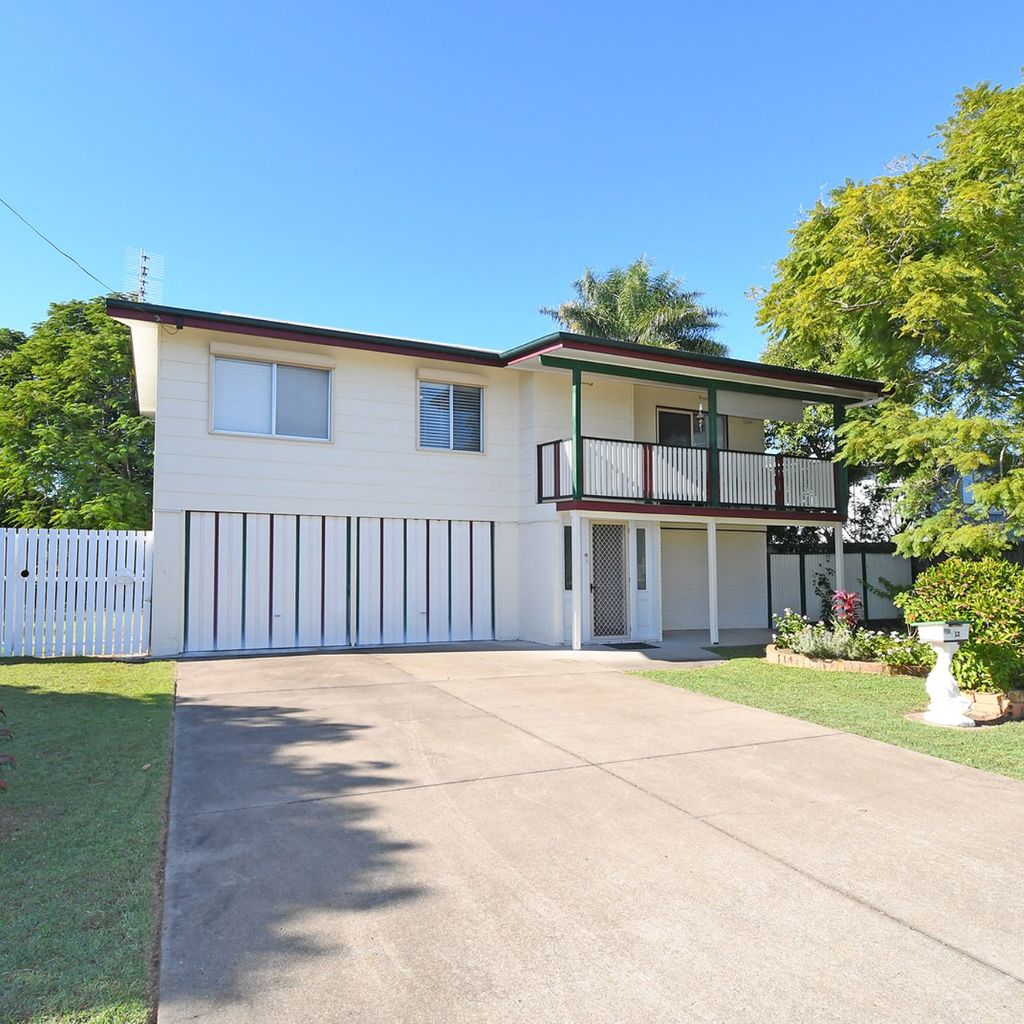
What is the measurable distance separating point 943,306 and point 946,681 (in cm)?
618

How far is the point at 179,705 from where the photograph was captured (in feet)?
26.1

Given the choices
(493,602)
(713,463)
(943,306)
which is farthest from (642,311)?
(943,306)

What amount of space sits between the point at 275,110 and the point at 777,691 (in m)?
12.6

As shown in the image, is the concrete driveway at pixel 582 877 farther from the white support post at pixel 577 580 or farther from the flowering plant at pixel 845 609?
the flowering plant at pixel 845 609

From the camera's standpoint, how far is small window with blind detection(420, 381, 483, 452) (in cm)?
1427

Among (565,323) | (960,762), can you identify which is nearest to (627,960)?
(960,762)

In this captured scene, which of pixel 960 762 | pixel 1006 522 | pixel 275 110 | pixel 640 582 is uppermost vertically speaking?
pixel 275 110

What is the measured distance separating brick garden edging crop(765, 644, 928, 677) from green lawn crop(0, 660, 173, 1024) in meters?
8.88

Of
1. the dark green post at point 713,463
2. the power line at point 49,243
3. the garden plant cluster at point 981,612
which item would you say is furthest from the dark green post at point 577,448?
the power line at point 49,243

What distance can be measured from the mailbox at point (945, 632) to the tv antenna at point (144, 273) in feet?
42.5

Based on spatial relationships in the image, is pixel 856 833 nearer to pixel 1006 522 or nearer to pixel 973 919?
pixel 973 919

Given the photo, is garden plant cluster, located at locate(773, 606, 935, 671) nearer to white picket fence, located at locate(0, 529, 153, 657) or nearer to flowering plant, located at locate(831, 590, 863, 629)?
flowering plant, located at locate(831, 590, 863, 629)

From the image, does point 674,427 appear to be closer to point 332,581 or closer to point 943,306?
point 943,306

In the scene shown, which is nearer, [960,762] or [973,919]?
[973,919]
